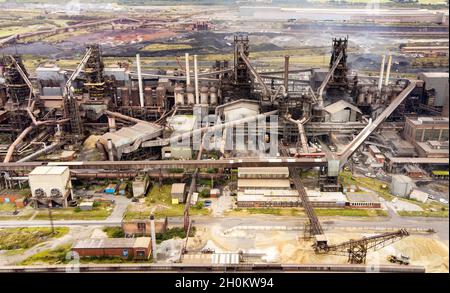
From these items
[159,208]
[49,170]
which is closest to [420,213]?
[159,208]

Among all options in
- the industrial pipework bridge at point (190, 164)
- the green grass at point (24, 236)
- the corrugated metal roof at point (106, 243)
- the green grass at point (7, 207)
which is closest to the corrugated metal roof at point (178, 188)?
the industrial pipework bridge at point (190, 164)

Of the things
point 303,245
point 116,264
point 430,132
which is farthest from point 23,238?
point 430,132

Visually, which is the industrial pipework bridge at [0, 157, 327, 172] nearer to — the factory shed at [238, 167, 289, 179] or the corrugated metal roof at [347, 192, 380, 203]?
the factory shed at [238, 167, 289, 179]

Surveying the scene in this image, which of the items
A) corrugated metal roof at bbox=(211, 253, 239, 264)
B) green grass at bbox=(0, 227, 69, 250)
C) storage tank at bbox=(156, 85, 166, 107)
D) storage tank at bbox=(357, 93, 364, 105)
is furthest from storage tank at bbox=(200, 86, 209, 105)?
corrugated metal roof at bbox=(211, 253, 239, 264)

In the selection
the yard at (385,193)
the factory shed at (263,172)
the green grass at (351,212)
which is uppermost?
the factory shed at (263,172)

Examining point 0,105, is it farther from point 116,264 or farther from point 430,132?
point 430,132

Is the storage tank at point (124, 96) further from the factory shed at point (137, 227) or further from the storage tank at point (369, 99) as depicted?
the storage tank at point (369, 99)
